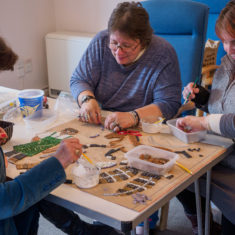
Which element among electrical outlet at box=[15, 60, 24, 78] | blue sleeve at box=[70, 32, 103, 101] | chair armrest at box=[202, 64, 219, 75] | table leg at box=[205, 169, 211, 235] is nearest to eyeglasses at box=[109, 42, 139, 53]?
blue sleeve at box=[70, 32, 103, 101]

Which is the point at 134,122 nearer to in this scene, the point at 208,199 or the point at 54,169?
the point at 208,199

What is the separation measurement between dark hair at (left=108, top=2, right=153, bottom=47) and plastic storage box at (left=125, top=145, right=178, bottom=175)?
60 centimetres

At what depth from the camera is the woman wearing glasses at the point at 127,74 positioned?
1587mm

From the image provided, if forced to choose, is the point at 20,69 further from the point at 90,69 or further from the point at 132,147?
the point at 132,147

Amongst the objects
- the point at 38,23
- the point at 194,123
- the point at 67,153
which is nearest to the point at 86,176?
the point at 67,153

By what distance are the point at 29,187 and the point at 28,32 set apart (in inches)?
119

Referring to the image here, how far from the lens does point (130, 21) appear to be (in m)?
1.57

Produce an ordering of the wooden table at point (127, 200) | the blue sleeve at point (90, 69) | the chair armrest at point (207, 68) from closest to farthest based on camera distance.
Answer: the wooden table at point (127, 200)
the blue sleeve at point (90, 69)
the chair armrest at point (207, 68)

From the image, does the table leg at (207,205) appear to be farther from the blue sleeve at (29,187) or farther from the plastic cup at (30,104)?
the plastic cup at (30,104)

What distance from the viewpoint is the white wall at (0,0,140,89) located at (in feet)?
11.5

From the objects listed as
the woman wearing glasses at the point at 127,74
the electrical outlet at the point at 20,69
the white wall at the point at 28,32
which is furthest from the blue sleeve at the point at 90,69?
the electrical outlet at the point at 20,69

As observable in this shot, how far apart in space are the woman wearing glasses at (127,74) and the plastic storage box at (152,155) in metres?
0.26

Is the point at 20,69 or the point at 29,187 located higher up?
the point at 29,187

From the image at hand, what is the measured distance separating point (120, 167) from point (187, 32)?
114 centimetres
